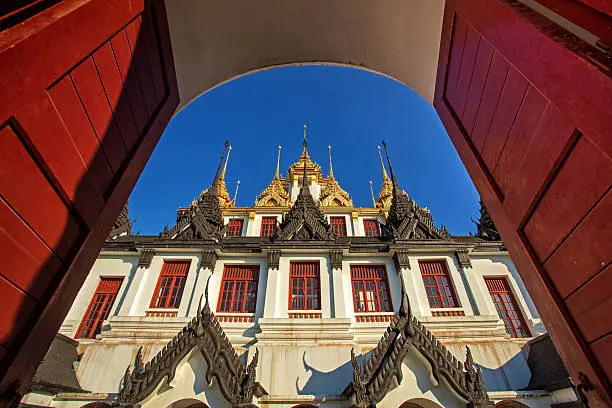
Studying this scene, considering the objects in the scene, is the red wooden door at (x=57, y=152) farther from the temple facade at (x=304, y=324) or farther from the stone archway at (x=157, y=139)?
the temple facade at (x=304, y=324)

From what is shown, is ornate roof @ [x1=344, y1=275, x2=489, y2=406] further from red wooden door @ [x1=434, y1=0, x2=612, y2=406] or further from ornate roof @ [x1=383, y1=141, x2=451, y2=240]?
red wooden door @ [x1=434, y1=0, x2=612, y2=406]

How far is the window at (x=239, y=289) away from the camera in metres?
12.0

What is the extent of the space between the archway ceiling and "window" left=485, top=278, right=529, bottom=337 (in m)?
11.9

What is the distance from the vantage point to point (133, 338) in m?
10.9

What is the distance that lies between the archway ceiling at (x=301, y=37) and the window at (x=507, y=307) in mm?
11873

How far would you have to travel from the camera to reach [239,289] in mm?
12633

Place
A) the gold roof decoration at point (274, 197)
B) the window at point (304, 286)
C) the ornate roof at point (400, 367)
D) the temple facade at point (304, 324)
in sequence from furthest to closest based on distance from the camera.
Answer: the gold roof decoration at point (274, 197) → the window at point (304, 286) → the temple facade at point (304, 324) → the ornate roof at point (400, 367)

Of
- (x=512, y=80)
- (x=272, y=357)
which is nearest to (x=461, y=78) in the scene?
(x=512, y=80)

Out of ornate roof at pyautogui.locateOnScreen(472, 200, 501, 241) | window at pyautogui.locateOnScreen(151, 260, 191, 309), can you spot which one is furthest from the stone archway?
ornate roof at pyautogui.locateOnScreen(472, 200, 501, 241)

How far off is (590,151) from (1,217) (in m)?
2.91

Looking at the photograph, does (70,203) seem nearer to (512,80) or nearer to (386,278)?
(512,80)

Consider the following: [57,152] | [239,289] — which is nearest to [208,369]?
[239,289]

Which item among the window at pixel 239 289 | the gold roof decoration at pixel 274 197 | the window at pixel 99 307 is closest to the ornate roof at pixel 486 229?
the window at pixel 239 289

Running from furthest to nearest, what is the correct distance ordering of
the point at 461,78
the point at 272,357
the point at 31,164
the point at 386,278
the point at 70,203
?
the point at 386,278, the point at 272,357, the point at 461,78, the point at 70,203, the point at 31,164
